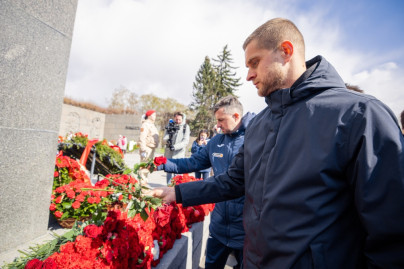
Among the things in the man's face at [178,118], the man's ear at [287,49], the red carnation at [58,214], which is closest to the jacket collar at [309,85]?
the man's ear at [287,49]

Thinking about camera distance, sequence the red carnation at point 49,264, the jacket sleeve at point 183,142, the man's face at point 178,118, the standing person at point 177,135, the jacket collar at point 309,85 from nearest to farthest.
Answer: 1. the jacket collar at point 309,85
2. the red carnation at point 49,264
3. the jacket sleeve at point 183,142
4. the standing person at point 177,135
5. the man's face at point 178,118

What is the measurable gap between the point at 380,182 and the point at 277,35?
982 mm

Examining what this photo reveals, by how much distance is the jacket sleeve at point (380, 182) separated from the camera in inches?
34.3

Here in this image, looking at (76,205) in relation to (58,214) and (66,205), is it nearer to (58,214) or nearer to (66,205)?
(66,205)

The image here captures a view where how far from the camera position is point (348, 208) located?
42.0 inches

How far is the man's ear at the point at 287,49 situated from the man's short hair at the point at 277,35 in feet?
0.10

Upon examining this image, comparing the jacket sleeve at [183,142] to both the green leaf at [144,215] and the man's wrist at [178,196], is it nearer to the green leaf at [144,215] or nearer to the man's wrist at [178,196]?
the man's wrist at [178,196]

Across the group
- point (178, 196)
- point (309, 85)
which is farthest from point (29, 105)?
→ point (309, 85)

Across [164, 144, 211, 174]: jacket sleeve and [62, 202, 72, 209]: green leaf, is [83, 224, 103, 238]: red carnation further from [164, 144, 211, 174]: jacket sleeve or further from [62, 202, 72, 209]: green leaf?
[62, 202, 72, 209]: green leaf

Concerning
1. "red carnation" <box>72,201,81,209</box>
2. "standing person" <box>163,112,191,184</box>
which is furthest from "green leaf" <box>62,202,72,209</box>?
"standing person" <box>163,112,191,184</box>

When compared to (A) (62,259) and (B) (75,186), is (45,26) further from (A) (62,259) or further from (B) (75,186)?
(A) (62,259)

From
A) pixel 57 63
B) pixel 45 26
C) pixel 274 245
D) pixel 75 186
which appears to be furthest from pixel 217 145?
pixel 45 26

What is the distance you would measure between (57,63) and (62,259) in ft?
7.73

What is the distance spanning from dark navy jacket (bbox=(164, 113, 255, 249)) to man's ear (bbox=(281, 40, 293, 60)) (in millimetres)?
1365
